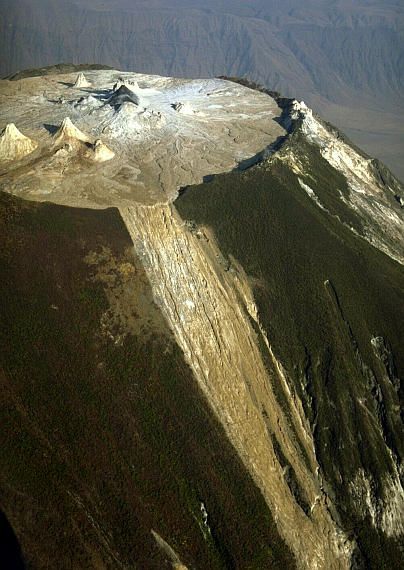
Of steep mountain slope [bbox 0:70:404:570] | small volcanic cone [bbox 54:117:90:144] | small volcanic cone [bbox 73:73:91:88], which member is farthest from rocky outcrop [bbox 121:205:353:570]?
small volcanic cone [bbox 73:73:91:88]

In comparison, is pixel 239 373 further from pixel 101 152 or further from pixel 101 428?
pixel 101 152

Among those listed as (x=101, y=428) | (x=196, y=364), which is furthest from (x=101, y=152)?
(x=101, y=428)

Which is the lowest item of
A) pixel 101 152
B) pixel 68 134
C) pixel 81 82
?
pixel 81 82

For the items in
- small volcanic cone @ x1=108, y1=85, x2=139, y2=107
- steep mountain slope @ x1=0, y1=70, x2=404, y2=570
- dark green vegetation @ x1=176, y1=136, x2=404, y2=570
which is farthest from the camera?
small volcanic cone @ x1=108, y1=85, x2=139, y2=107

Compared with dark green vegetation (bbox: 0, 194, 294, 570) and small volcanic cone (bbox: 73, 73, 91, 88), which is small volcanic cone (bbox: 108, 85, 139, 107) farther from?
dark green vegetation (bbox: 0, 194, 294, 570)

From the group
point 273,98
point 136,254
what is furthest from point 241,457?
point 273,98

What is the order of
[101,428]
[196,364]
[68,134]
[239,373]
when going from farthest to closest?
[68,134]
[239,373]
[196,364]
[101,428]

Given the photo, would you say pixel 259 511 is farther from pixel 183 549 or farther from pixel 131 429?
pixel 131 429
